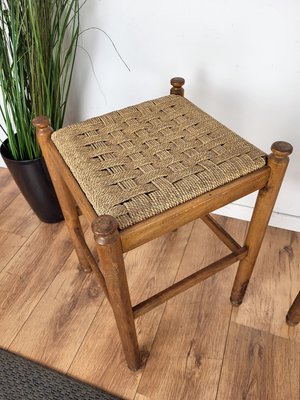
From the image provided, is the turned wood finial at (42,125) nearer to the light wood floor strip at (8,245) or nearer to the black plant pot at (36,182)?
the black plant pot at (36,182)

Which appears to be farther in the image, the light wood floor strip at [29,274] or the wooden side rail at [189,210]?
the light wood floor strip at [29,274]

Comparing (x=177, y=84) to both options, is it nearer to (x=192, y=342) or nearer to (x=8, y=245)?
(x=192, y=342)

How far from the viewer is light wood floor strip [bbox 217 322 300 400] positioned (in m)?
0.70

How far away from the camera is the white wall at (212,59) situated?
73 cm

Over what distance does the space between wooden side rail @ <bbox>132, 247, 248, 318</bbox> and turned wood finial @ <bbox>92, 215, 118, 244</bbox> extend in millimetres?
235

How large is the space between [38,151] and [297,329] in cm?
87

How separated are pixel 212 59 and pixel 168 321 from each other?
0.70 meters

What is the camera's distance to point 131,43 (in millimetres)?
848

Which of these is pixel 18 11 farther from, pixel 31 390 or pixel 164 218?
pixel 31 390

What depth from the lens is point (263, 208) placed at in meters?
0.63

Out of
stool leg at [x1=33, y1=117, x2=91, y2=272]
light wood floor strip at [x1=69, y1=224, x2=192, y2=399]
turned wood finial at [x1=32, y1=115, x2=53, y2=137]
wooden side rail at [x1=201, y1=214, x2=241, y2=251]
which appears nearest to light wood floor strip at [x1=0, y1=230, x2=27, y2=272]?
stool leg at [x1=33, y1=117, x2=91, y2=272]

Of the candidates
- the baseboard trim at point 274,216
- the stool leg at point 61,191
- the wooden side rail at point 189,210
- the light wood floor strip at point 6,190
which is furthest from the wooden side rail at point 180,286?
the light wood floor strip at point 6,190

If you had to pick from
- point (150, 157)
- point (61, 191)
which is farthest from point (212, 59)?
point (61, 191)

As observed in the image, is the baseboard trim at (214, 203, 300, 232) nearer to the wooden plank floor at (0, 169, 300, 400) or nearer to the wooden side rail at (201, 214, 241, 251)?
the wooden plank floor at (0, 169, 300, 400)
